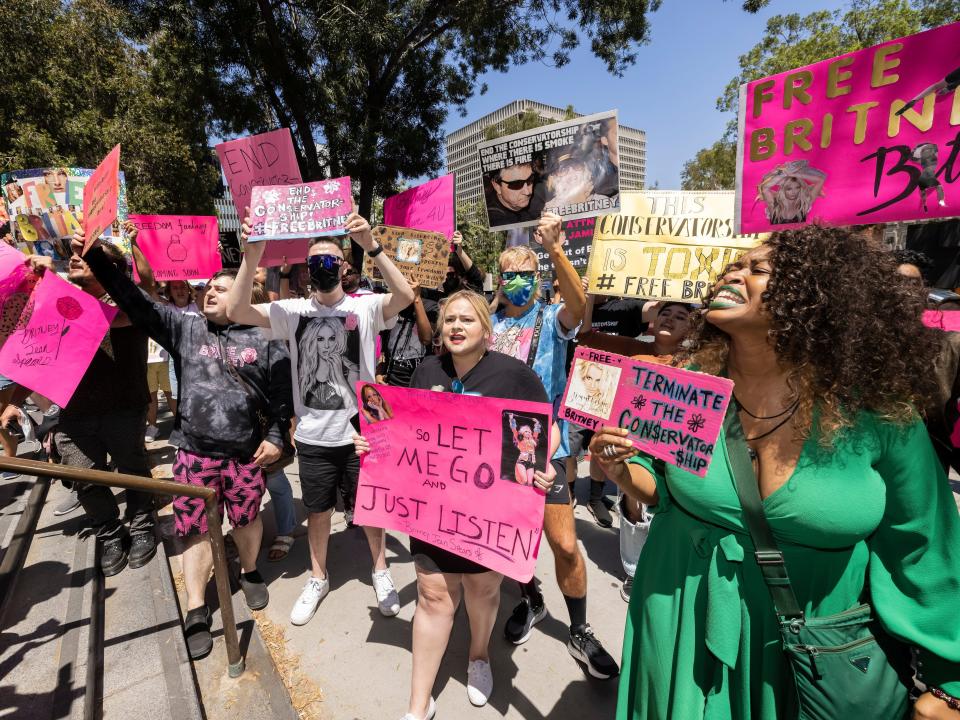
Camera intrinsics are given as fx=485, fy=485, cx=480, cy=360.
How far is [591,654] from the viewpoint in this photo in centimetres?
256

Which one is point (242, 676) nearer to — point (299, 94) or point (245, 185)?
point (245, 185)

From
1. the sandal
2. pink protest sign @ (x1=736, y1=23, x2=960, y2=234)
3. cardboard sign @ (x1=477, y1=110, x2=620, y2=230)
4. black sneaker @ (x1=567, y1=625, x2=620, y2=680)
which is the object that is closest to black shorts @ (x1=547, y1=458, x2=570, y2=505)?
black sneaker @ (x1=567, y1=625, x2=620, y2=680)

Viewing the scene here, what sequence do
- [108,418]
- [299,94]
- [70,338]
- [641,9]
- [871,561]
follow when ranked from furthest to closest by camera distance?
[641,9]
[299,94]
[108,418]
[70,338]
[871,561]

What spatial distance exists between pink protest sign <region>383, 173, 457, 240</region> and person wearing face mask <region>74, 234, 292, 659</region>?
6.12 ft

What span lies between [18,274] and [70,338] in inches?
21.7

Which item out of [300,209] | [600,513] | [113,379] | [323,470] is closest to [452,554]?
[323,470]

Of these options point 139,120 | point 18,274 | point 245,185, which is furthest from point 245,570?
point 139,120

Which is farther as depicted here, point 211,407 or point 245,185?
point 245,185

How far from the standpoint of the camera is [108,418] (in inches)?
138

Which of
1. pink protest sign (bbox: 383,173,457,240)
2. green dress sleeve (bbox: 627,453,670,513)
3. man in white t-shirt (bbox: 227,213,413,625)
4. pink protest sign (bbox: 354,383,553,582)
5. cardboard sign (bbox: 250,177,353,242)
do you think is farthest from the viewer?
pink protest sign (bbox: 383,173,457,240)

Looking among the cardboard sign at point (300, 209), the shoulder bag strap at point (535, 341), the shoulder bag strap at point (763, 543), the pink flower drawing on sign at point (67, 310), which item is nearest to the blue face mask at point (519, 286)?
the shoulder bag strap at point (535, 341)

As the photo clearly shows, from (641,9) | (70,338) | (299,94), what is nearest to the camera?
(70,338)

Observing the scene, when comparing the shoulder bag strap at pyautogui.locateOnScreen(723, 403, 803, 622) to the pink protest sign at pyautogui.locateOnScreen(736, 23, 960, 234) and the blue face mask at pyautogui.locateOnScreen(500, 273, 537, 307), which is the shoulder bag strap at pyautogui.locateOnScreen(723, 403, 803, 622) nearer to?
the pink protest sign at pyautogui.locateOnScreen(736, 23, 960, 234)

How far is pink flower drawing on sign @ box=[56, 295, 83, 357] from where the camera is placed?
285 cm
